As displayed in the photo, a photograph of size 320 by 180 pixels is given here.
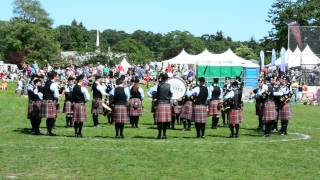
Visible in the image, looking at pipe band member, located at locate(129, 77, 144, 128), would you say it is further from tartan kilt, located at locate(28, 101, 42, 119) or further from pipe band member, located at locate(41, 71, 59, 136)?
tartan kilt, located at locate(28, 101, 42, 119)

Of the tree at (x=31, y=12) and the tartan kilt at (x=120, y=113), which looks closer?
the tartan kilt at (x=120, y=113)

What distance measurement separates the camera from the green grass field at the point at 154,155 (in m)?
10.8

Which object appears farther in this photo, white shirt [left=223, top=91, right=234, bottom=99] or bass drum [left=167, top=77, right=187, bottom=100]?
bass drum [left=167, top=77, right=187, bottom=100]

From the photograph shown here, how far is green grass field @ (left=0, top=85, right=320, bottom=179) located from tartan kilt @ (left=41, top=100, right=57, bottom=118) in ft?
1.94

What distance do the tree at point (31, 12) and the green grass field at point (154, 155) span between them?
301ft

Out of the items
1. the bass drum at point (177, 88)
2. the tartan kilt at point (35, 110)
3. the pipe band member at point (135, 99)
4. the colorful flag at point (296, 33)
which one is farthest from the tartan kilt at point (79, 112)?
the colorful flag at point (296, 33)

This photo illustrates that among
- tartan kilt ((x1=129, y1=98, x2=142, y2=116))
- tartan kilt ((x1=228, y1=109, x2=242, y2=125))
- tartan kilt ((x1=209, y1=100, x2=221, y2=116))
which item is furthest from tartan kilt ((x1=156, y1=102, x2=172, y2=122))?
tartan kilt ((x1=209, y1=100, x2=221, y2=116))

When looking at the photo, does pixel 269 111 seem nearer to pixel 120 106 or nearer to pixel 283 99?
pixel 283 99

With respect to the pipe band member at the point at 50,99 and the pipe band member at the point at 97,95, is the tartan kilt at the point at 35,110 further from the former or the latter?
the pipe band member at the point at 97,95

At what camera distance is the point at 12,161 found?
11.8 m

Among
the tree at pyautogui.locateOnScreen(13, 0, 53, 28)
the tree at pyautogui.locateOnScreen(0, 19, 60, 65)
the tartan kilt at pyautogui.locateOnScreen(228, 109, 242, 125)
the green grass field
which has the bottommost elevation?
the green grass field

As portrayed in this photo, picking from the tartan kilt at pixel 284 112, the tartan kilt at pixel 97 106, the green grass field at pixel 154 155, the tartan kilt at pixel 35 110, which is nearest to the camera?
the green grass field at pixel 154 155

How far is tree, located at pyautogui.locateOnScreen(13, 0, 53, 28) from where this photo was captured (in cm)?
10819

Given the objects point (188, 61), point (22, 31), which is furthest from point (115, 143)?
point (22, 31)
